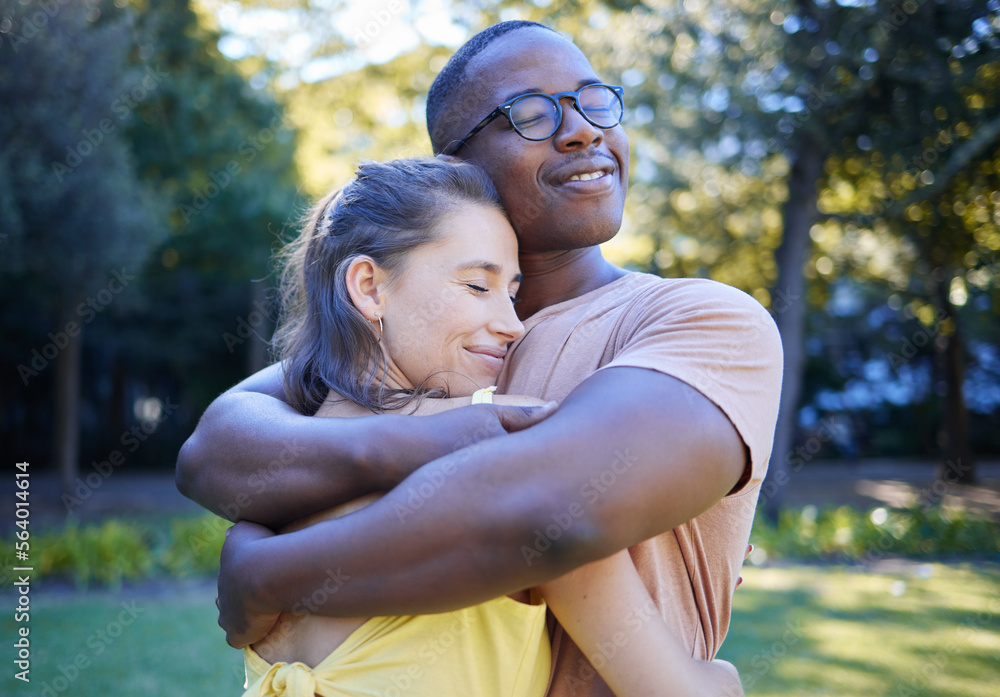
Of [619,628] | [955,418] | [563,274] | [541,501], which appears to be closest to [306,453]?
[541,501]

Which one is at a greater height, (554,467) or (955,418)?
(554,467)

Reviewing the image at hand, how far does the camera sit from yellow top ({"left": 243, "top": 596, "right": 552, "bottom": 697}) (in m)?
1.38

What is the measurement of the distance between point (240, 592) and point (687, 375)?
90 centimetres

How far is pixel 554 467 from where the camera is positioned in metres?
1.18

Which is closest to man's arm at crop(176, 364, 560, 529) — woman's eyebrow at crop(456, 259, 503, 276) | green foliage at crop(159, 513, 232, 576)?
woman's eyebrow at crop(456, 259, 503, 276)

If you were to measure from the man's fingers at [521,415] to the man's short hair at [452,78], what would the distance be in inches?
43.9

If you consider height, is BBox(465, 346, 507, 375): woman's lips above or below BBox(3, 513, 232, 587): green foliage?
above

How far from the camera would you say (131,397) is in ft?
68.0

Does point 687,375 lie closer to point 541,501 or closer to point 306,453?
point 541,501

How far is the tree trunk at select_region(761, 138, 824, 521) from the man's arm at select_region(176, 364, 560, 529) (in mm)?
9117

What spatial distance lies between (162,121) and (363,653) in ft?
44.2

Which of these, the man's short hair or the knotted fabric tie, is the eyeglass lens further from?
the knotted fabric tie

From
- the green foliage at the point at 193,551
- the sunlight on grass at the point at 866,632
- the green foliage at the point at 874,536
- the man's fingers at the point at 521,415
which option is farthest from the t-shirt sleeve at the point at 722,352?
the green foliage at the point at 874,536

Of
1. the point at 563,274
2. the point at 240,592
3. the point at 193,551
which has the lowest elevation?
the point at 193,551
